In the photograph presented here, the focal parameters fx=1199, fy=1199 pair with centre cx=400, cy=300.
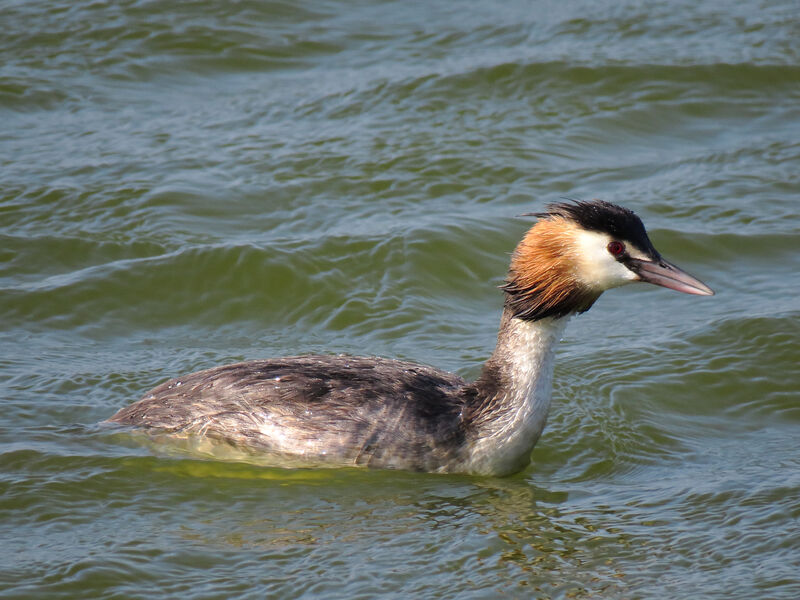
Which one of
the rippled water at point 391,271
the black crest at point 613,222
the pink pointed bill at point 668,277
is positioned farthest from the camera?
the pink pointed bill at point 668,277

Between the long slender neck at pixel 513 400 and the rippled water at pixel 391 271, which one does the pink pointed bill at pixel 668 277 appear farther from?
the rippled water at pixel 391 271

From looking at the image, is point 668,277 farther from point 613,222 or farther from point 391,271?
point 391,271

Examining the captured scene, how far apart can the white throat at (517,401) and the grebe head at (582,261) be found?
0.13 m

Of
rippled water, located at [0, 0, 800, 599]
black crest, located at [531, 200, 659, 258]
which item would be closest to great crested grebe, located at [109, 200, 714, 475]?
black crest, located at [531, 200, 659, 258]

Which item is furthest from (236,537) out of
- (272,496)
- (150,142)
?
(150,142)

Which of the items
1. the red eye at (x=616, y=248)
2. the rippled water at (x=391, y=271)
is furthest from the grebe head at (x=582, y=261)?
the rippled water at (x=391, y=271)

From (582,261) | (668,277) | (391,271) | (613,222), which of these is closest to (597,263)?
(582,261)

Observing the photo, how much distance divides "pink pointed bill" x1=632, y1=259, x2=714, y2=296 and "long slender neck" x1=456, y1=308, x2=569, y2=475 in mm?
595

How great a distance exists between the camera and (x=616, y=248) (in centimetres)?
787

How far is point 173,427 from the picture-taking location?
8055mm

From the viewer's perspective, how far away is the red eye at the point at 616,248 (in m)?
7.86

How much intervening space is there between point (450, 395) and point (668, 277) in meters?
1.65

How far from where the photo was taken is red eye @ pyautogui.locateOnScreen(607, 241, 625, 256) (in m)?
7.86

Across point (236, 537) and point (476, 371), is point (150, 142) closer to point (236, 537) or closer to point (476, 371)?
point (476, 371)
